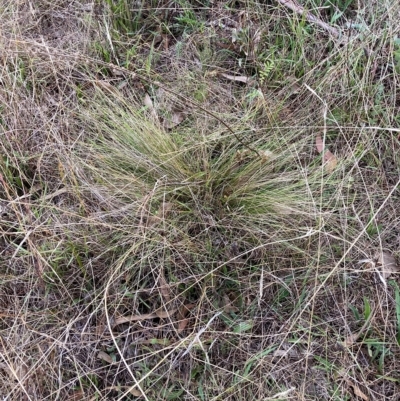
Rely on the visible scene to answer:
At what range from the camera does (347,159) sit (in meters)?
1.85

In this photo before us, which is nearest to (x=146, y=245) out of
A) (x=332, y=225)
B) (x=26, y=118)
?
(x=332, y=225)

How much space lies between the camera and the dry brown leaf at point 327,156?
1.86 metres

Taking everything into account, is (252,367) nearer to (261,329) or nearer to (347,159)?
(261,329)

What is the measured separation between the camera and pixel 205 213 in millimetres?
1771

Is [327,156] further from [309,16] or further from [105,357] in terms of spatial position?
[105,357]

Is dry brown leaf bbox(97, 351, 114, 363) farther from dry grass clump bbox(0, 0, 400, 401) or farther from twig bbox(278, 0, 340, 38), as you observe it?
twig bbox(278, 0, 340, 38)

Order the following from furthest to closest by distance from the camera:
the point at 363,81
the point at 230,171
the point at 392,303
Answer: the point at 363,81, the point at 230,171, the point at 392,303

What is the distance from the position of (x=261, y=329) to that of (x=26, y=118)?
4.15ft

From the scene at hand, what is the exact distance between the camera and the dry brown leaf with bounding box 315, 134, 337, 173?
1864mm

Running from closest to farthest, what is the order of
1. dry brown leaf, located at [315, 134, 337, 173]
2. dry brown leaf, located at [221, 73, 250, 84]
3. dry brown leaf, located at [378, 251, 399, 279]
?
dry brown leaf, located at [378, 251, 399, 279]
dry brown leaf, located at [315, 134, 337, 173]
dry brown leaf, located at [221, 73, 250, 84]

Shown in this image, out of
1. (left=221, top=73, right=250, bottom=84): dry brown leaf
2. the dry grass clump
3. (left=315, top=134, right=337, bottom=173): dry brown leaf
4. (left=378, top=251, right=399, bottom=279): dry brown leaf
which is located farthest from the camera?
(left=221, top=73, right=250, bottom=84): dry brown leaf

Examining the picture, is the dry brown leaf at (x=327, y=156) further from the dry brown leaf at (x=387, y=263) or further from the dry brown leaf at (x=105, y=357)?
the dry brown leaf at (x=105, y=357)

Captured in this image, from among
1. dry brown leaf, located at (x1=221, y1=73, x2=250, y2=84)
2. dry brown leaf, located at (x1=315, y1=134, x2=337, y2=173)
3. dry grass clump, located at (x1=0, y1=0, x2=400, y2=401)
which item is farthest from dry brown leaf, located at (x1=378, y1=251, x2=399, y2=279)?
dry brown leaf, located at (x1=221, y1=73, x2=250, y2=84)

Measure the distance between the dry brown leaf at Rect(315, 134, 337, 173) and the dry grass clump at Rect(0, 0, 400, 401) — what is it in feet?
0.03
